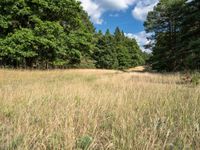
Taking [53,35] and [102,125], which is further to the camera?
[53,35]

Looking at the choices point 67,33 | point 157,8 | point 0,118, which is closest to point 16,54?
point 67,33

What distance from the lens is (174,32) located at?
36188mm

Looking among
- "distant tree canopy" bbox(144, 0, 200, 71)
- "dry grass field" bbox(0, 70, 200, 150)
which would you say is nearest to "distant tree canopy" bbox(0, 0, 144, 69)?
"distant tree canopy" bbox(144, 0, 200, 71)

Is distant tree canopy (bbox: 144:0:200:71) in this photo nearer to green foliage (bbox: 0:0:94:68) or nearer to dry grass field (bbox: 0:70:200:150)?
green foliage (bbox: 0:0:94:68)

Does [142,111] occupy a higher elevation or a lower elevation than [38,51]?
lower

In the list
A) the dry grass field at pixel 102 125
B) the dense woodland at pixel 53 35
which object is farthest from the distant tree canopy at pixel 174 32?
the dry grass field at pixel 102 125

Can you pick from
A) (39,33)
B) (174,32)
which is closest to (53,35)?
(39,33)

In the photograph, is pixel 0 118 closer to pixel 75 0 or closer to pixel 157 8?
pixel 75 0

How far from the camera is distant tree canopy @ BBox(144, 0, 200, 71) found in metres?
26.0

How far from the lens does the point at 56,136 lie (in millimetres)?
3301

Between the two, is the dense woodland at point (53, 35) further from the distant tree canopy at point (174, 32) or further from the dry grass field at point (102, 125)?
the dry grass field at point (102, 125)

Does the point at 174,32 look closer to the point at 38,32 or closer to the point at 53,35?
the point at 53,35

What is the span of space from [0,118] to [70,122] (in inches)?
58.8

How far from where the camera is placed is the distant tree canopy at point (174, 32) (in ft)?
85.1
